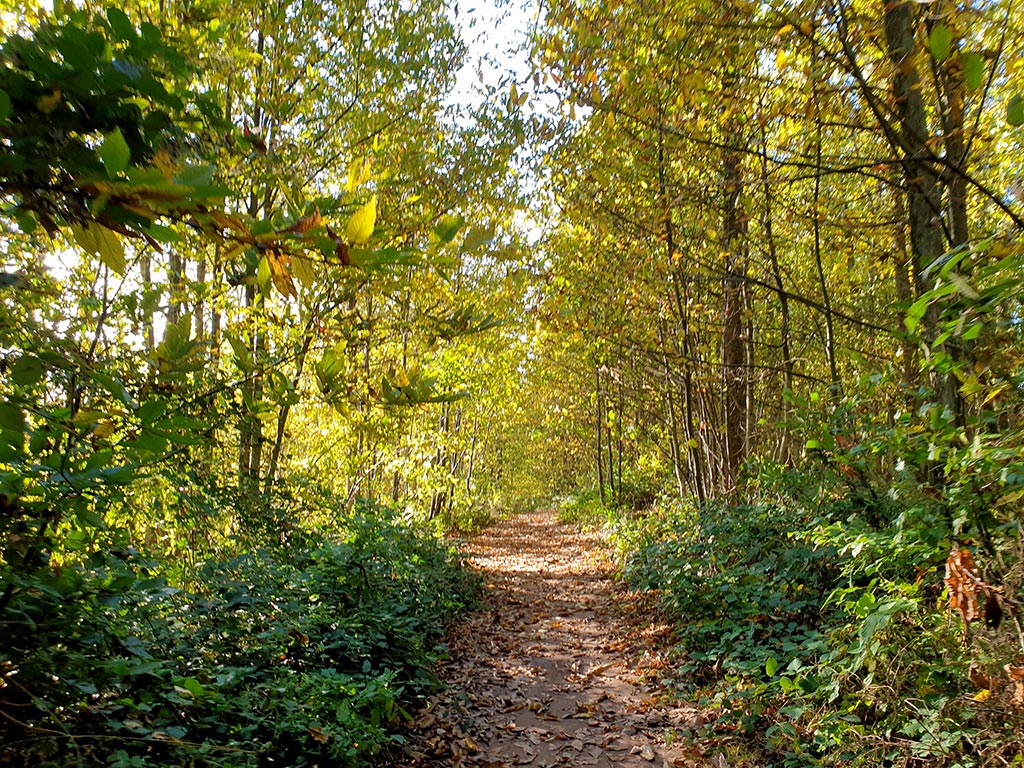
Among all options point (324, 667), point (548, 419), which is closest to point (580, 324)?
point (324, 667)

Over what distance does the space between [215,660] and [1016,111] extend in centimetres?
467

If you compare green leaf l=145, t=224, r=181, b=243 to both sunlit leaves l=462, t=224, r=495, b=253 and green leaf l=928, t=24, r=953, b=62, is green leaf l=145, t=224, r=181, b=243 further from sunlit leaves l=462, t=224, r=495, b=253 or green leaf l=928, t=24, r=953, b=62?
green leaf l=928, t=24, r=953, b=62

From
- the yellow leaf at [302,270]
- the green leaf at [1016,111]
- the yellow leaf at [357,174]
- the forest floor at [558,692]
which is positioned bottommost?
the forest floor at [558,692]

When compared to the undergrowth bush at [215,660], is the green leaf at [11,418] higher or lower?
higher

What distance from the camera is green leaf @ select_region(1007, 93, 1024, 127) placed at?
2141mm

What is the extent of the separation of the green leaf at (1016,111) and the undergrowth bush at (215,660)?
3.56m

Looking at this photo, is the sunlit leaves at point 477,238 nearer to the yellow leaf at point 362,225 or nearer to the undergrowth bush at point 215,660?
the yellow leaf at point 362,225

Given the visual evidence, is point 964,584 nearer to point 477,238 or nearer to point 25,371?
point 477,238

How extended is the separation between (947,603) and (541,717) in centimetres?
318

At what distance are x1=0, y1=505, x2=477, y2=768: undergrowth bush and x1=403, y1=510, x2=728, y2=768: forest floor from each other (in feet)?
1.41

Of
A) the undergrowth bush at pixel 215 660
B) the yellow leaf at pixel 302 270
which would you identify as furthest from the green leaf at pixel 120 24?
the undergrowth bush at pixel 215 660

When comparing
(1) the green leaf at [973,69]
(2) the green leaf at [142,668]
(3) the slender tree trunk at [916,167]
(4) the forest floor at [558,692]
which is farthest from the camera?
(4) the forest floor at [558,692]

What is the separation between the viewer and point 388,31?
19.9 feet

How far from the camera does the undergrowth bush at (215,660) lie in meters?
2.28
